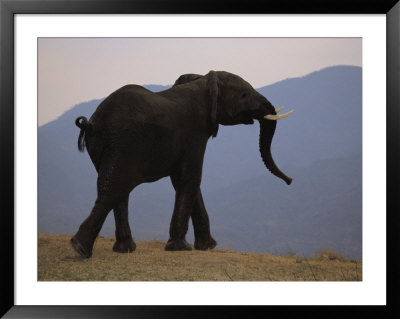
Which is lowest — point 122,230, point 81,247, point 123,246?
point 123,246

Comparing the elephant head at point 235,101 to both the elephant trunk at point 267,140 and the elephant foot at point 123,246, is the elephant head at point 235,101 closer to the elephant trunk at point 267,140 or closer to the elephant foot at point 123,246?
the elephant trunk at point 267,140

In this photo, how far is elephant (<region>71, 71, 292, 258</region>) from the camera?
8.21m

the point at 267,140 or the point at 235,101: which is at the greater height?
the point at 235,101

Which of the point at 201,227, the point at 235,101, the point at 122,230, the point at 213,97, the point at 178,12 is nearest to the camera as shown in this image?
the point at 178,12

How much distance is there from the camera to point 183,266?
8188 mm

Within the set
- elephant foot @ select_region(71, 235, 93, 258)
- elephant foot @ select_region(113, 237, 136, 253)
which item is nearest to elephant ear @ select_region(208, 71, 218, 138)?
elephant foot @ select_region(113, 237, 136, 253)

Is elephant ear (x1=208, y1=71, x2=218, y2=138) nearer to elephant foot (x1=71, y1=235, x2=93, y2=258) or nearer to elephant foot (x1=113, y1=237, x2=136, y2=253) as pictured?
elephant foot (x1=113, y1=237, x2=136, y2=253)

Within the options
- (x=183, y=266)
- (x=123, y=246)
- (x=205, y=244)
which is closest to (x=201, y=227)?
(x=205, y=244)

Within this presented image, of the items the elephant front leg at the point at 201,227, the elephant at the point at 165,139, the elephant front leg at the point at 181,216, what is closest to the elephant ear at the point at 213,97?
the elephant at the point at 165,139

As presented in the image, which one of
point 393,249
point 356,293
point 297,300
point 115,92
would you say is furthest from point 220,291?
point 115,92

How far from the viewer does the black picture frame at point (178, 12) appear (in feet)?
23.6

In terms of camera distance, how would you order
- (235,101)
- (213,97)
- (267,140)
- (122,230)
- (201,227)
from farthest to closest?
1. (267,140)
2. (201,227)
3. (235,101)
4. (213,97)
5. (122,230)

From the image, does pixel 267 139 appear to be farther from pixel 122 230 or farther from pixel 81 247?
pixel 81 247

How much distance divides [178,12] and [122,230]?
344 centimetres
